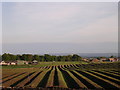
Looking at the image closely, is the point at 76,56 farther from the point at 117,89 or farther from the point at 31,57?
the point at 117,89

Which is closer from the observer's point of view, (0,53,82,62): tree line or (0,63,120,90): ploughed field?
(0,63,120,90): ploughed field

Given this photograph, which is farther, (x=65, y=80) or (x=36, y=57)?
(x=36, y=57)

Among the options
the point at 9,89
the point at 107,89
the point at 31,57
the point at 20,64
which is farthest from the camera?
the point at 31,57

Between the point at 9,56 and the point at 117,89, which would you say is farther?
the point at 9,56

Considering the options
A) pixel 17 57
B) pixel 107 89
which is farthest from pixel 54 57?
pixel 107 89

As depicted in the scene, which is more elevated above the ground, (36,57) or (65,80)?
(36,57)

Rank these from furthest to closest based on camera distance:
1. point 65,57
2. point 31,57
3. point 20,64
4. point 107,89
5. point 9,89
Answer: point 65,57 < point 31,57 < point 20,64 < point 107,89 < point 9,89

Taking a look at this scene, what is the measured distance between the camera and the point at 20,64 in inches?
2248

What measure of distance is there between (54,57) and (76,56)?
13539 mm

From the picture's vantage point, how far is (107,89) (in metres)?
17.5

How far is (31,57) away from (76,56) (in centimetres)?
2639

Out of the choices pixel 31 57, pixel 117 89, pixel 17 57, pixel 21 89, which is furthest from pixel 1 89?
pixel 17 57

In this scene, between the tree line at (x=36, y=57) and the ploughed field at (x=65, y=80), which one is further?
the tree line at (x=36, y=57)

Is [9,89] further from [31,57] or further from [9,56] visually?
[9,56]
